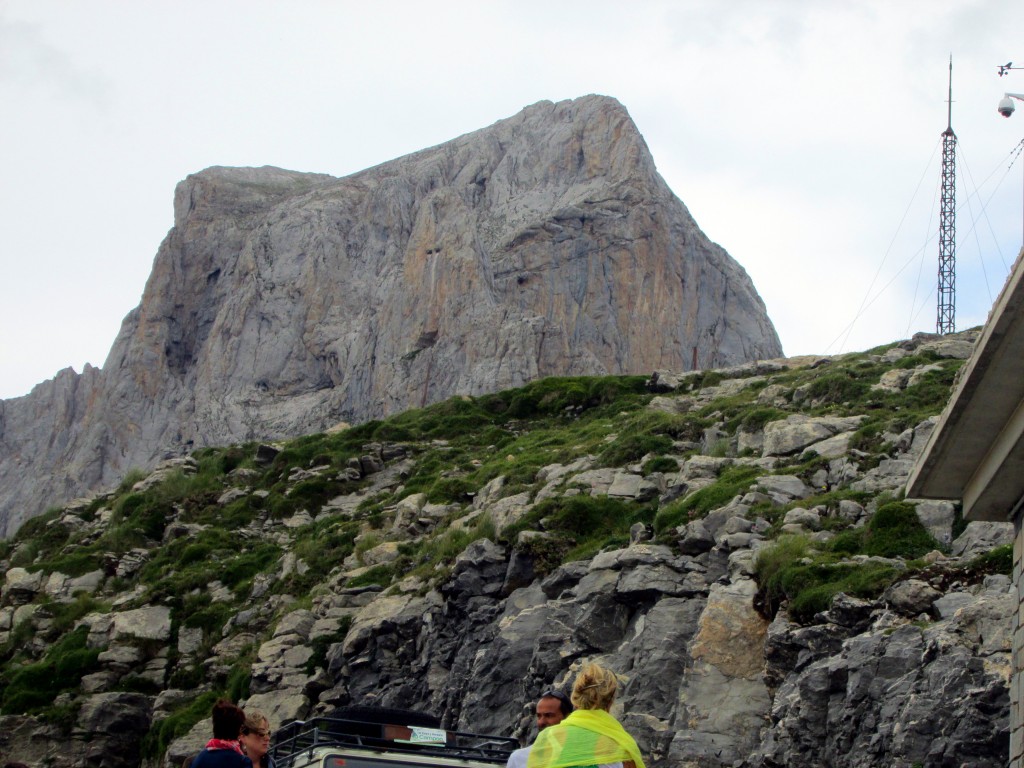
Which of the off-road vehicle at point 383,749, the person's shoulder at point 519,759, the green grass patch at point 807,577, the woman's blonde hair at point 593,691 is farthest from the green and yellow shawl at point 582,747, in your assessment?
the green grass patch at point 807,577

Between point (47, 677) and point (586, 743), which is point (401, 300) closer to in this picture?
point (47, 677)

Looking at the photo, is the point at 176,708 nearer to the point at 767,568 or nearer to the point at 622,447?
the point at 622,447

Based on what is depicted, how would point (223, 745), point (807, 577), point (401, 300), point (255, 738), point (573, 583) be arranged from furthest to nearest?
point (401, 300) → point (573, 583) → point (807, 577) → point (255, 738) → point (223, 745)

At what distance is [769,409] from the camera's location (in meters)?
33.3

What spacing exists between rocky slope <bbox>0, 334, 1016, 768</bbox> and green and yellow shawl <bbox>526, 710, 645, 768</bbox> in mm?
8819

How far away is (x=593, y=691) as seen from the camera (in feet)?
29.1

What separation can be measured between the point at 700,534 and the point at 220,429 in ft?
205

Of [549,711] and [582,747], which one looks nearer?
[582,747]

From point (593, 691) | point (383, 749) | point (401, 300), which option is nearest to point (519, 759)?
point (593, 691)

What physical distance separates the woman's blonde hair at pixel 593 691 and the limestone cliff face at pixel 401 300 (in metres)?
59.9

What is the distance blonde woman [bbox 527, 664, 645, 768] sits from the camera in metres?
8.51

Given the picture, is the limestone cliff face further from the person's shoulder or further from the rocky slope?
the person's shoulder

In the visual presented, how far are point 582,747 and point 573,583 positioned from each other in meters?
17.6

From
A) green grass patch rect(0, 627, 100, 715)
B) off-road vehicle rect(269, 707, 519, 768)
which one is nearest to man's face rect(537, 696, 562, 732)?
off-road vehicle rect(269, 707, 519, 768)
